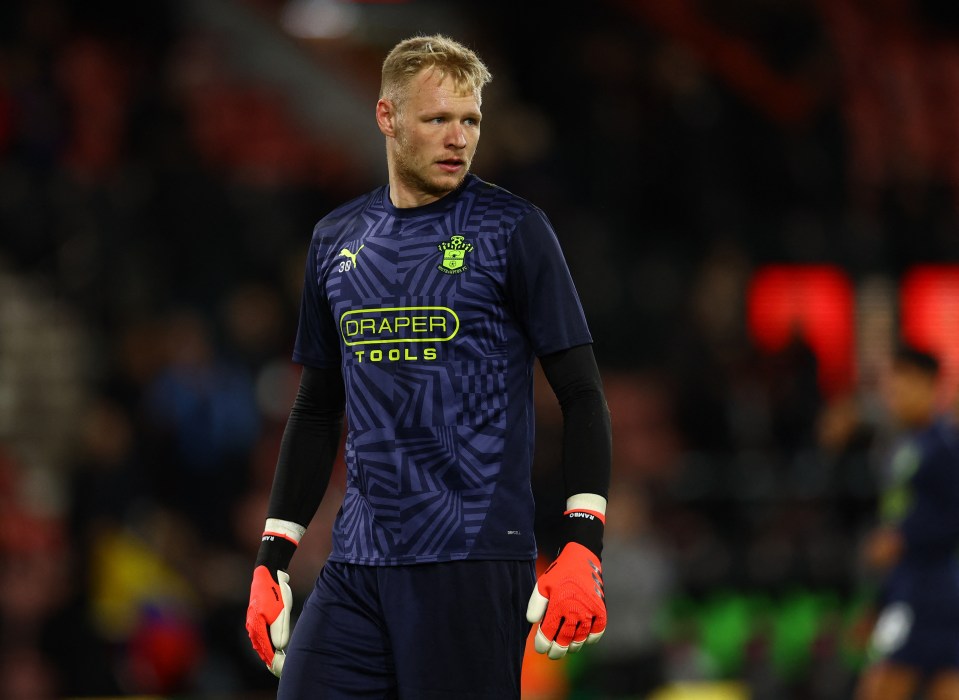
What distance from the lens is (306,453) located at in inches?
163

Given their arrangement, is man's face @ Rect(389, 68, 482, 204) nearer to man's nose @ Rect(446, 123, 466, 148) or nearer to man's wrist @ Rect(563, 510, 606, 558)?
man's nose @ Rect(446, 123, 466, 148)

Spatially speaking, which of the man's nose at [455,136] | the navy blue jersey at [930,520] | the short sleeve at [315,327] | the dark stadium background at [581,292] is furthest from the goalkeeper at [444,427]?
the dark stadium background at [581,292]

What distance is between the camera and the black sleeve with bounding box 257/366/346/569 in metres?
4.14

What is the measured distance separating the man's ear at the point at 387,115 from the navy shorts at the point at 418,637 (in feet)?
3.47

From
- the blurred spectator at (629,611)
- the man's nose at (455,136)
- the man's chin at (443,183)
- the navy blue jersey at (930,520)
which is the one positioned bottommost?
the blurred spectator at (629,611)

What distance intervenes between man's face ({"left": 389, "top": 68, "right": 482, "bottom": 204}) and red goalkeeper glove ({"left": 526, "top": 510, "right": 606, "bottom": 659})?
3.10ft

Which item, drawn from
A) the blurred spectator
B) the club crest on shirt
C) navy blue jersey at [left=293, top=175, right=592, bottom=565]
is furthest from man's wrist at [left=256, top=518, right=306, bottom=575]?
the blurred spectator

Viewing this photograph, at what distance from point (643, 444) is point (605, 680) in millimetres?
2603

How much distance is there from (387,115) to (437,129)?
17 cm

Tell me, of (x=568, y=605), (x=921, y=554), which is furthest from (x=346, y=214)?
(x=921, y=554)

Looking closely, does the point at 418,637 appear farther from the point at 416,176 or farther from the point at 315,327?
the point at 416,176

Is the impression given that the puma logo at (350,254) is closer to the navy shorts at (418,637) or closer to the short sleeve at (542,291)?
the short sleeve at (542,291)

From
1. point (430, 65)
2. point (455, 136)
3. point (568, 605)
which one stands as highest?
point (430, 65)

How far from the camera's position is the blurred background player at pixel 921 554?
767cm
